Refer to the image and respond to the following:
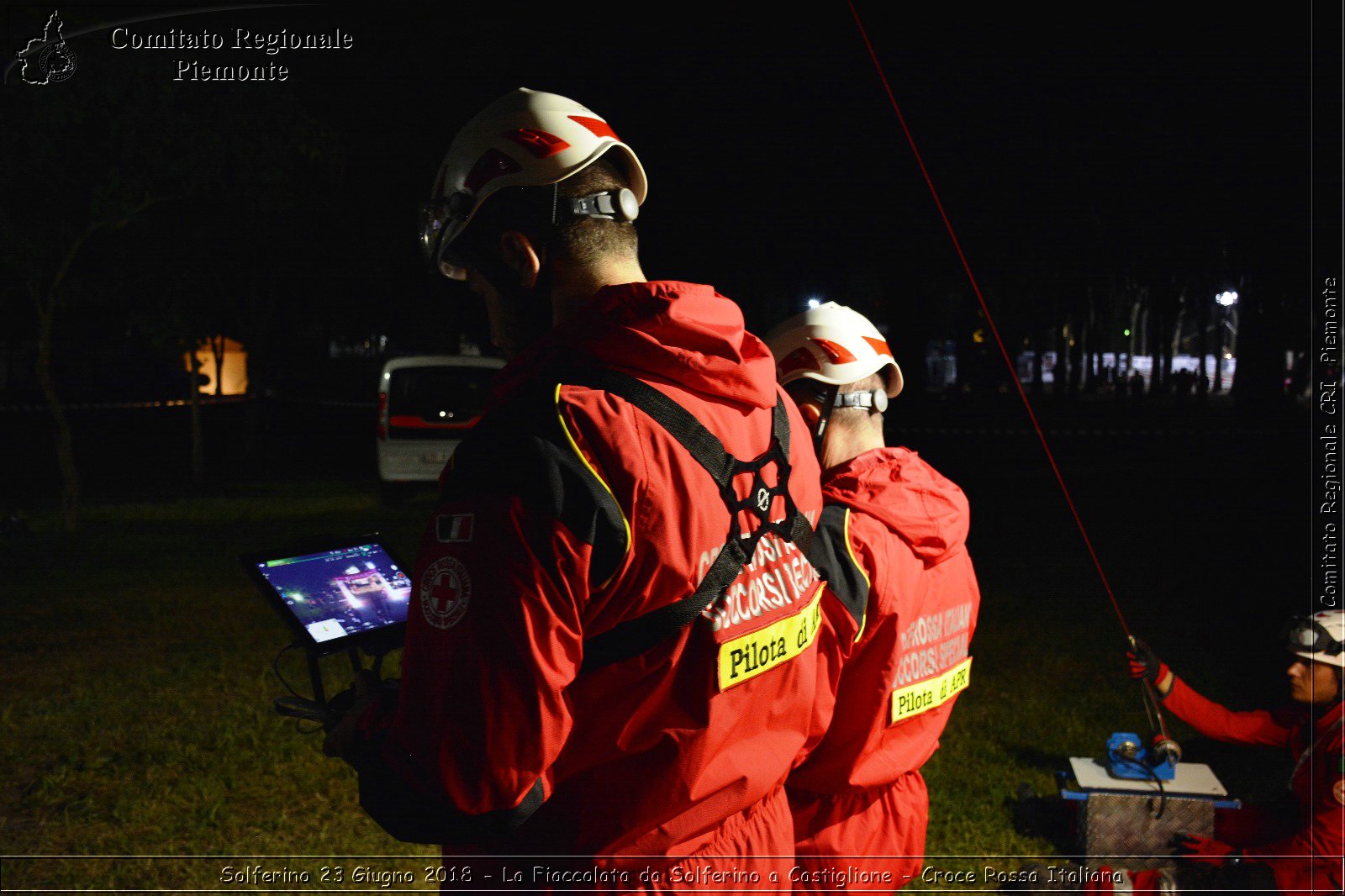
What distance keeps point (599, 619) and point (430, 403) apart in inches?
548

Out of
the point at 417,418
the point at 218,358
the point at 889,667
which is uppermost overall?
the point at 218,358

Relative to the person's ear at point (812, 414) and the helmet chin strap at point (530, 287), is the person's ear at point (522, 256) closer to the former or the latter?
the helmet chin strap at point (530, 287)

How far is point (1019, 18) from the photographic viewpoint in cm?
1955

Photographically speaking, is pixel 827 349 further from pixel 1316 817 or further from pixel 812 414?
pixel 1316 817

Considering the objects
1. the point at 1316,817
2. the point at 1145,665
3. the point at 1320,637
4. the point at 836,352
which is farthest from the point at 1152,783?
the point at 836,352

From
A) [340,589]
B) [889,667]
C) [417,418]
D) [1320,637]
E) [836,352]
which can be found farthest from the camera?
[417,418]

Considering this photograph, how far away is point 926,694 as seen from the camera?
3025 mm

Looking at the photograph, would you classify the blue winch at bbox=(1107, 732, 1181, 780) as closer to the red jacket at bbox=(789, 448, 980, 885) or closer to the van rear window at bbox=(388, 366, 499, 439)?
the red jacket at bbox=(789, 448, 980, 885)

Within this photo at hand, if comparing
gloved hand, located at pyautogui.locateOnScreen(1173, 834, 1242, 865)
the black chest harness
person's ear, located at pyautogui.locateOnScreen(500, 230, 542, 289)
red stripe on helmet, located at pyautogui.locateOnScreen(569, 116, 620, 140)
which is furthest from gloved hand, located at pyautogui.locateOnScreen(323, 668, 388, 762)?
gloved hand, located at pyautogui.locateOnScreen(1173, 834, 1242, 865)

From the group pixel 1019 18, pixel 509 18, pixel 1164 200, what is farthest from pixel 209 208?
pixel 1164 200

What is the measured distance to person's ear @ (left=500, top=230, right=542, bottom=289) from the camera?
1766mm

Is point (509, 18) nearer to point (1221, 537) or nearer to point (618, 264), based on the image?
point (1221, 537)

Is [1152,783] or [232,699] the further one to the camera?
[232,699]

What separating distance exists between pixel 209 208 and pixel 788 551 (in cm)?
2054
